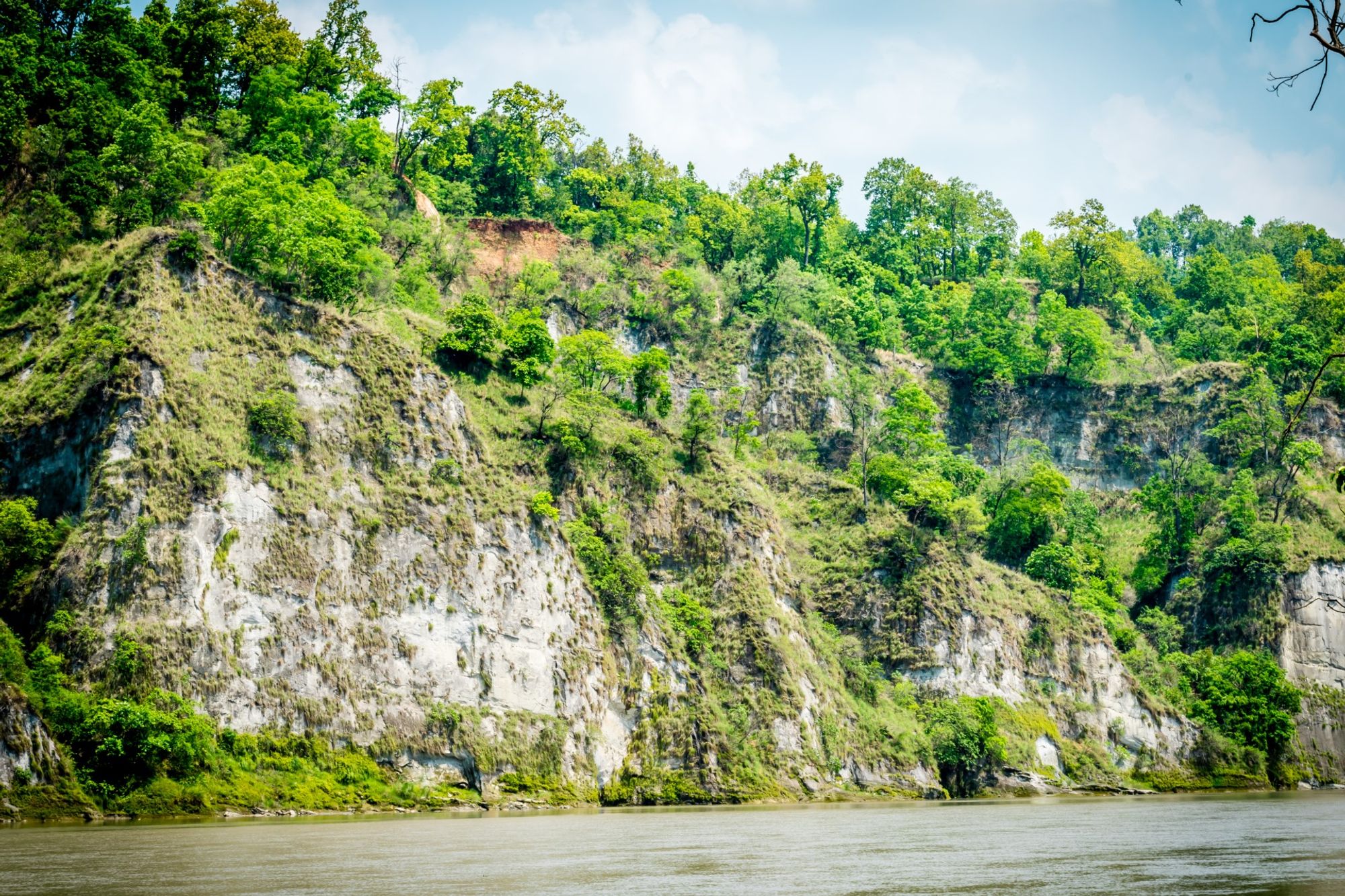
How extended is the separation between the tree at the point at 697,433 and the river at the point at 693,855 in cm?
3219

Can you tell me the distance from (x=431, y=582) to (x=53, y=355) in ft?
67.3

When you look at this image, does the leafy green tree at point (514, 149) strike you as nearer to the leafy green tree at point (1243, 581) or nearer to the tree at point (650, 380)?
the tree at point (650, 380)

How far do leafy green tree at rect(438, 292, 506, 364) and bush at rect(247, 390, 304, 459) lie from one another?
48.3 feet

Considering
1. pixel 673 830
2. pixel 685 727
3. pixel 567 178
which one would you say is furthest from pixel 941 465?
pixel 673 830

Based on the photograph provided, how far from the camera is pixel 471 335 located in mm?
69312

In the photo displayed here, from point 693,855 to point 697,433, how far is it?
47.0 metres

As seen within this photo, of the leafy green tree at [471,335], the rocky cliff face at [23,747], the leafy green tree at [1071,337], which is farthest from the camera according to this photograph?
the leafy green tree at [1071,337]

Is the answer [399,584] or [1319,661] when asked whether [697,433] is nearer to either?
[399,584]

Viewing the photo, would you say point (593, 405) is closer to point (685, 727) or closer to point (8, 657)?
point (685, 727)

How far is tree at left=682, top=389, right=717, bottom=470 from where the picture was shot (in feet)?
242

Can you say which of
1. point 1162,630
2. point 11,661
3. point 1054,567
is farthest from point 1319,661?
point 11,661

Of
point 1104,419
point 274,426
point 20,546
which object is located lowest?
point 20,546

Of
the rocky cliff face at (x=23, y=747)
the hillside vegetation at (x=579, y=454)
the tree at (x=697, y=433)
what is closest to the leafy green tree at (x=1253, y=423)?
the hillside vegetation at (x=579, y=454)

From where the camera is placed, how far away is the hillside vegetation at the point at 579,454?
48812 millimetres
